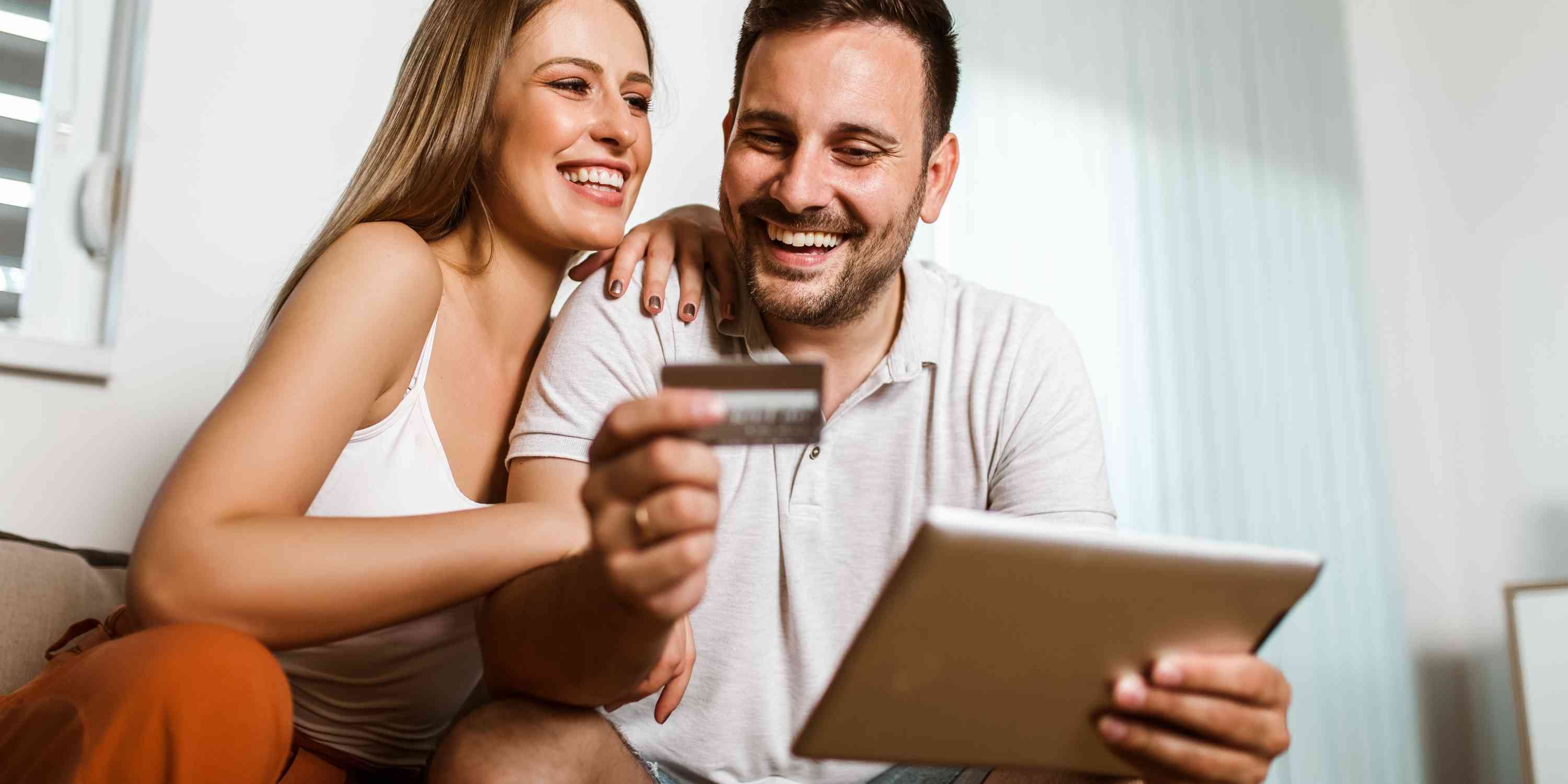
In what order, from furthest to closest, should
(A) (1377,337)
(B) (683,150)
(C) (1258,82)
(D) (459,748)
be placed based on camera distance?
(A) (1377,337), (C) (1258,82), (B) (683,150), (D) (459,748)

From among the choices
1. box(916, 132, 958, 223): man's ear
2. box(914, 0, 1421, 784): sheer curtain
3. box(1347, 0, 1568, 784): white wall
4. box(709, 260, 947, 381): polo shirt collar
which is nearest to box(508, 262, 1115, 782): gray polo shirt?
box(709, 260, 947, 381): polo shirt collar

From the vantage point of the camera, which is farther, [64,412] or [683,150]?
[683,150]

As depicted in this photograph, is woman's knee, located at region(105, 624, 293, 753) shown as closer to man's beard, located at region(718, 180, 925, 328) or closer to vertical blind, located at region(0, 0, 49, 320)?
man's beard, located at region(718, 180, 925, 328)

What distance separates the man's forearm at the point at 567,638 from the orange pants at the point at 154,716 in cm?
23

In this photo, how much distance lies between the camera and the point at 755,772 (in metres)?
1.40

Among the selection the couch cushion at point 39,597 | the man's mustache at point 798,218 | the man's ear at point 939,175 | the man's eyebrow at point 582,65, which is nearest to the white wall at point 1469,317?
the man's ear at point 939,175

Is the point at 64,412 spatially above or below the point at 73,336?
below

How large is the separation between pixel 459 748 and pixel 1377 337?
11.8 feet

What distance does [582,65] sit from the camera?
60.2 inches

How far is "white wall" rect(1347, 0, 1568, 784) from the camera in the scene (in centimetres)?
358

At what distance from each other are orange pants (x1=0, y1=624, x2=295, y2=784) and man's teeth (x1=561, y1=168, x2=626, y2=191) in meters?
0.83

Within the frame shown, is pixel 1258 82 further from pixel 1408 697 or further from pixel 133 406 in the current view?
pixel 133 406

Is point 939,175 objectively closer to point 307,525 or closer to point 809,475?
point 809,475

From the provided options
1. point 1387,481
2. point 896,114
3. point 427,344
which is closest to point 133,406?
point 427,344
